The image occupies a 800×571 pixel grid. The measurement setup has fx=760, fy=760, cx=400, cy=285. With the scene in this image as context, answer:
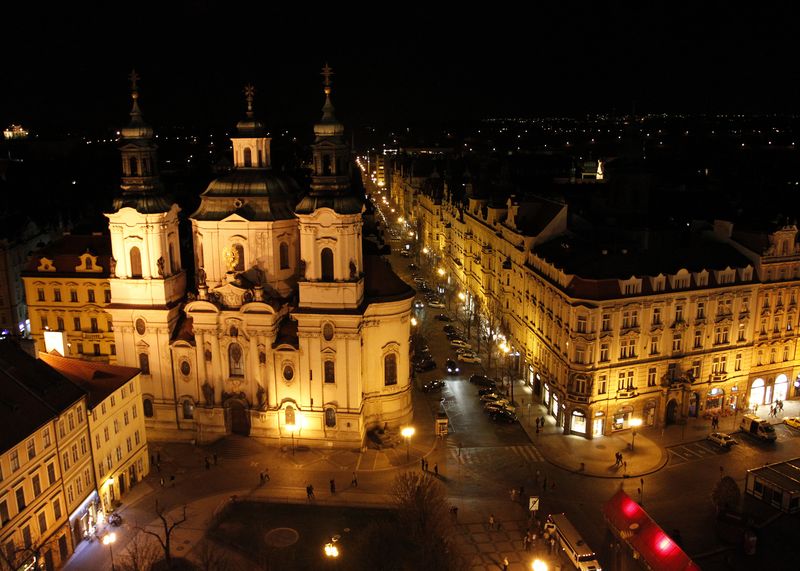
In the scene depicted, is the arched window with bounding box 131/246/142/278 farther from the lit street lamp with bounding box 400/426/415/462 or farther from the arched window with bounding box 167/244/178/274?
the lit street lamp with bounding box 400/426/415/462

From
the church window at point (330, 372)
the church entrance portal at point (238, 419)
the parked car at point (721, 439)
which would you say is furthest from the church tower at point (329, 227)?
the parked car at point (721, 439)

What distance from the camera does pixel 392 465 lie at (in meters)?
57.8

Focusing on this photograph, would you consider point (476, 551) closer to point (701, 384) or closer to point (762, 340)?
point (701, 384)

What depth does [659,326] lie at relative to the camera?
60.6m

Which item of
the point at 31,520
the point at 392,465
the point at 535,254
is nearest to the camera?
the point at 31,520

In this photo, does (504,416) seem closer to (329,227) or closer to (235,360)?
(329,227)

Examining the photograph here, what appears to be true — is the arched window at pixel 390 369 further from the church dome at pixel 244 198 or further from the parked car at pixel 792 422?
the parked car at pixel 792 422

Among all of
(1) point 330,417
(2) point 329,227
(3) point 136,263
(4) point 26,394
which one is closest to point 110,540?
(4) point 26,394

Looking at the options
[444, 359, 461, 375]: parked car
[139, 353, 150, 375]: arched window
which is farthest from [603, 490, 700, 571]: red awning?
[139, 353, 150, 375]: arched window

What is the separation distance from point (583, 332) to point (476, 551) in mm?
20067

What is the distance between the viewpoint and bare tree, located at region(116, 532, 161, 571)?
143ft

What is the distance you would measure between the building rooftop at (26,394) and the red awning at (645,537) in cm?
3365

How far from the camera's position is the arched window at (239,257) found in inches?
2395

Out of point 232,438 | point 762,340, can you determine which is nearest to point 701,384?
point 762,340
